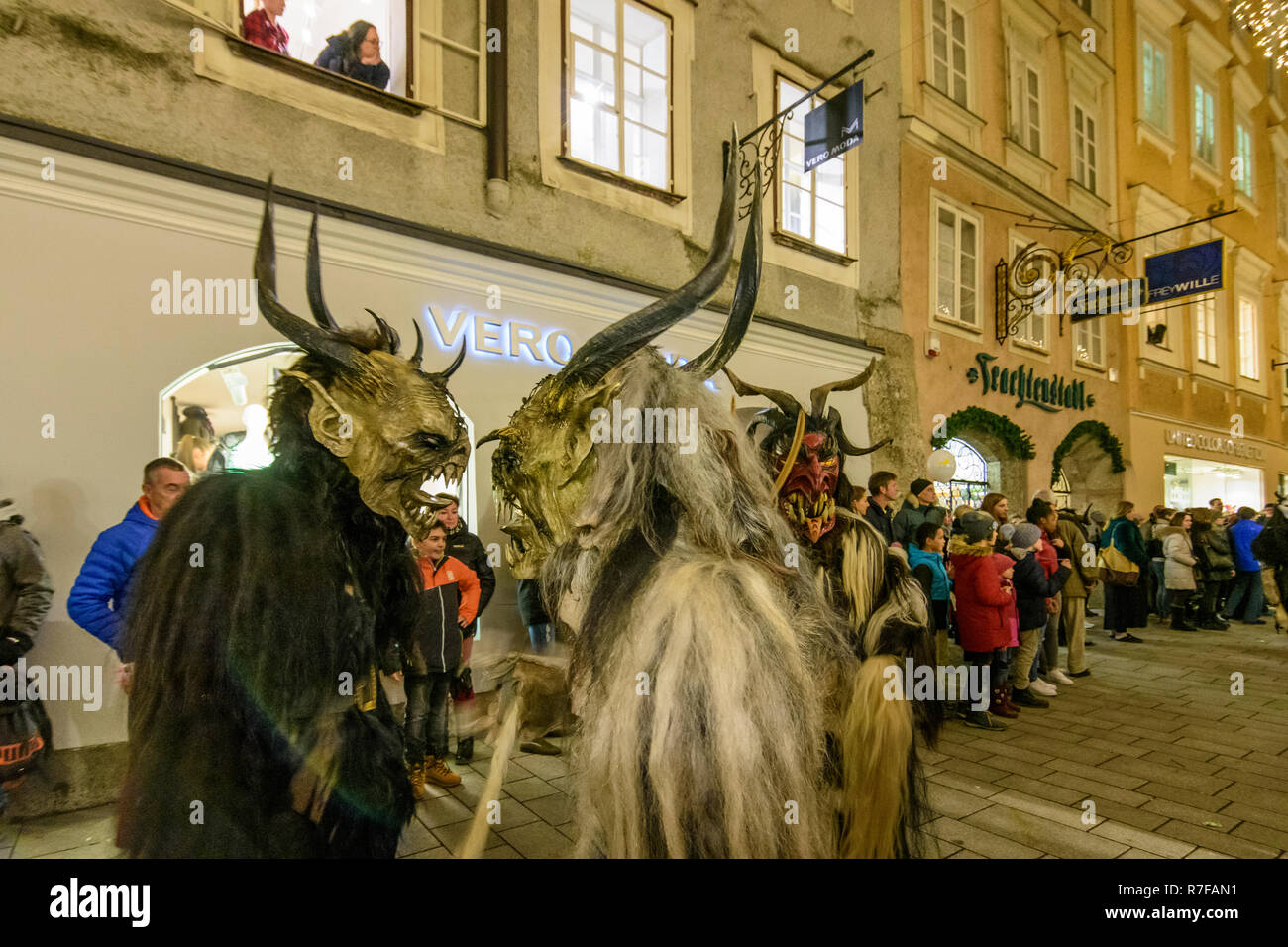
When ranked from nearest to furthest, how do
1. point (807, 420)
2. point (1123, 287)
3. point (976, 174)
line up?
1. point (807, 420)
2. point (976, 174)
3. point (1123, 287)

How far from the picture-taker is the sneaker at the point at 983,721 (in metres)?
5.33

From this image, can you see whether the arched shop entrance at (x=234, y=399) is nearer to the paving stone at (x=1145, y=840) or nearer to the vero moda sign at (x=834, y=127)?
the paving stone at (x=1145, y=840)

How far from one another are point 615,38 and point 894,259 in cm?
499

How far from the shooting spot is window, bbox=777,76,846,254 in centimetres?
790

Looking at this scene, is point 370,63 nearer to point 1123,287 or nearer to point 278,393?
point 278,393

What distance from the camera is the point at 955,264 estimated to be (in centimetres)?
1035

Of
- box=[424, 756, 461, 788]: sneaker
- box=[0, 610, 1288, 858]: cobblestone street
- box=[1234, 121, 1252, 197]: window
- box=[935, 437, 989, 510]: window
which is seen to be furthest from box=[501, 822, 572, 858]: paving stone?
box=[1234, 121, 1252, 197]: window

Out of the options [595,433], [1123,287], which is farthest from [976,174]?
[595,433]

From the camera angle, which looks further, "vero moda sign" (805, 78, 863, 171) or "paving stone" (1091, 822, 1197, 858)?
"vero moda sign" (805, 78, 863, 171)

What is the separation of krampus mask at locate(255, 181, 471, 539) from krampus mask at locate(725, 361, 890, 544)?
1.02m

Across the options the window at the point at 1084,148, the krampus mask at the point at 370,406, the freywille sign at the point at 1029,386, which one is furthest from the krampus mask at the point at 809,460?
the window at the point at 1084,148

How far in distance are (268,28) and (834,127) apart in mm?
5111

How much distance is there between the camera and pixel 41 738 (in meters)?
Result: 3.33

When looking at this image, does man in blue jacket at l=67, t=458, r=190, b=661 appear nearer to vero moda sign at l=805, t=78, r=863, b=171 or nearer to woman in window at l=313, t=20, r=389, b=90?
woman in window at l=313, t=20, r=389, b=90
